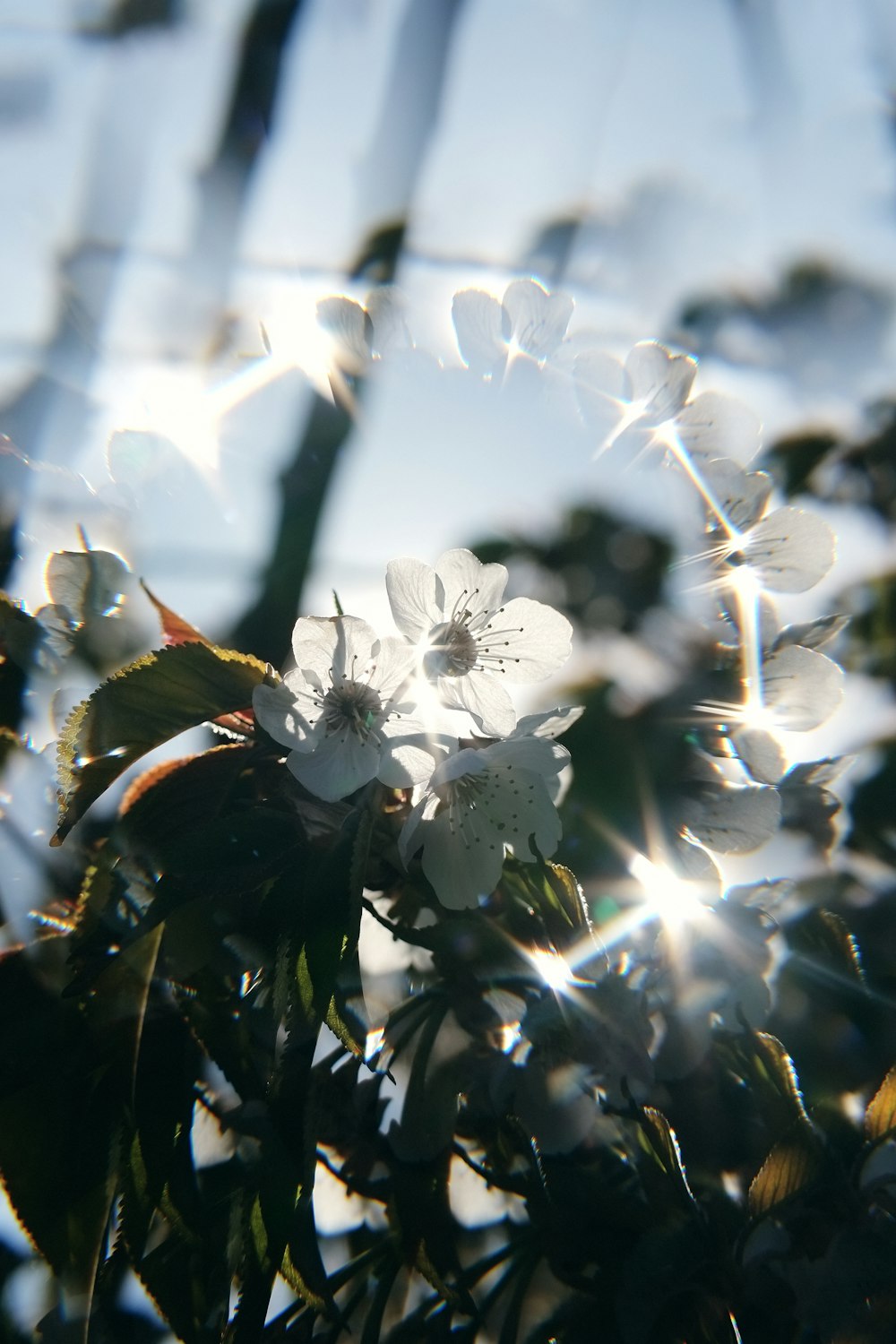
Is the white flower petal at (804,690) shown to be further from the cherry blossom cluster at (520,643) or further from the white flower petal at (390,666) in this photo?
the white flower petal at (390,666)

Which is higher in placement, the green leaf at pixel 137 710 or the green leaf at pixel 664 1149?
the green leaf at pixel 137 710

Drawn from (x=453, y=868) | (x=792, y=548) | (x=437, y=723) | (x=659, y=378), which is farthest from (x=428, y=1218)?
(x=659, y=378)

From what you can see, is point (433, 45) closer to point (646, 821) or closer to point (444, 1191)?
point (646, 821)

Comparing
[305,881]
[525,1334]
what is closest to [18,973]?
[305,881]

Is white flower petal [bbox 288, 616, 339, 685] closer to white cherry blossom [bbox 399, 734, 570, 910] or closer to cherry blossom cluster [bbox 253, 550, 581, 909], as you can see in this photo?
cherry blossom cluster [bbox 253, 550, 581, 909]

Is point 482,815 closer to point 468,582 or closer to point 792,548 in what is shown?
point 468,582

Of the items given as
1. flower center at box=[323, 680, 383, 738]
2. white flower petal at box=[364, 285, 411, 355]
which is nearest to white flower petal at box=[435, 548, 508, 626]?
Answer: flower center at box=[323, 680, 383, 738]

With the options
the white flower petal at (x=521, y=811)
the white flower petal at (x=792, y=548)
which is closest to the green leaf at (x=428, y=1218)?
the white flower petal at (x=521, y=811)
